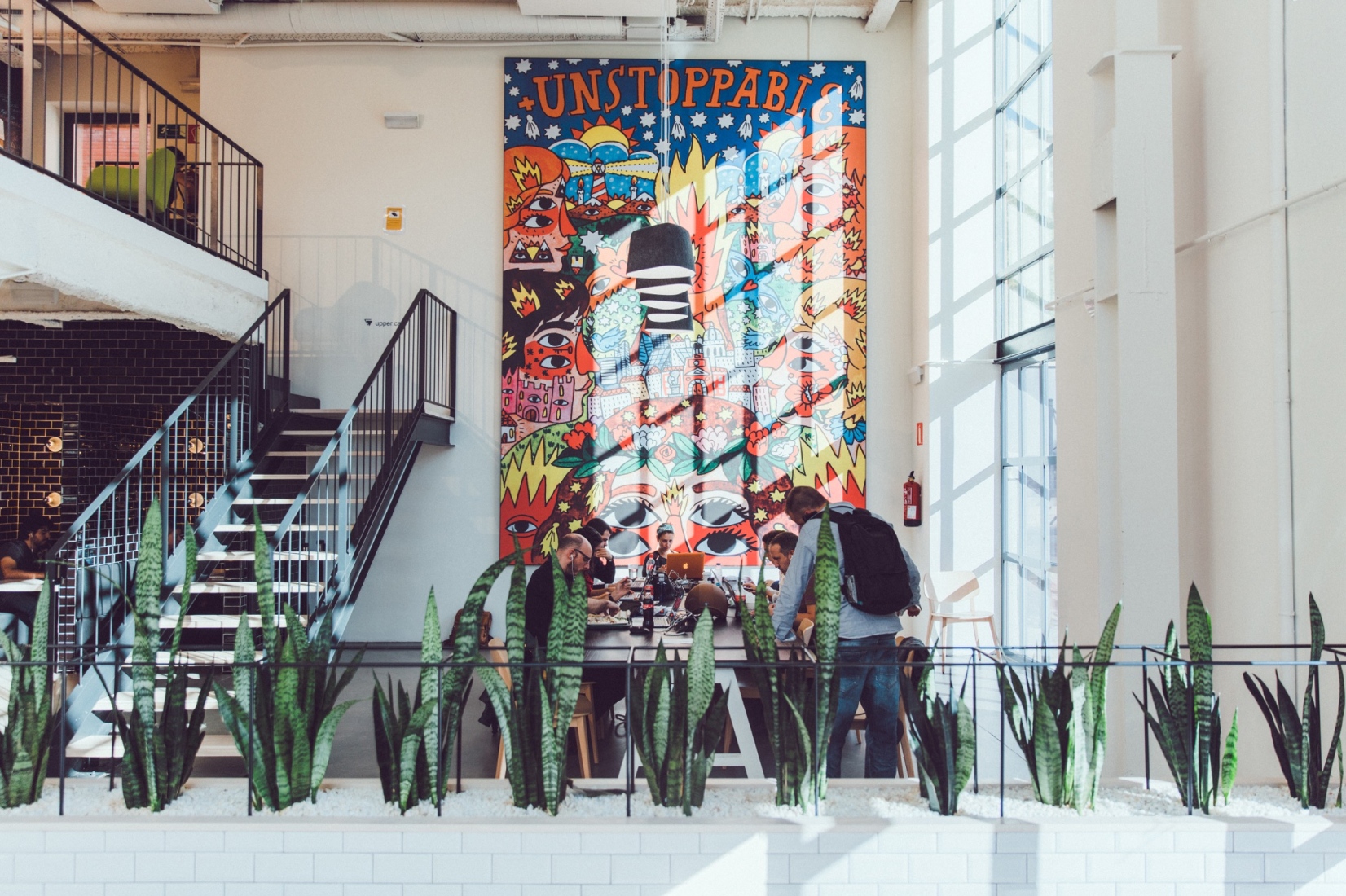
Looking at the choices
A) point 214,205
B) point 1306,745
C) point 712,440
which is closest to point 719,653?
point 1306,745

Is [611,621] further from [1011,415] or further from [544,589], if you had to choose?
[1011,415]

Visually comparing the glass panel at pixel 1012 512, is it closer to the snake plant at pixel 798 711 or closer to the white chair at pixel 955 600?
the white chair at pixel 955 600

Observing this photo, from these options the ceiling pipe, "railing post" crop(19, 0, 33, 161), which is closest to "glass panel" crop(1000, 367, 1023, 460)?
the ceiling pipe

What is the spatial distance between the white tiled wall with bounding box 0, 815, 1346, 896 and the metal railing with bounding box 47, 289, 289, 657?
2.54 m

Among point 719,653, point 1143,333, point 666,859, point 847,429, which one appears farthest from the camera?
point 847,429

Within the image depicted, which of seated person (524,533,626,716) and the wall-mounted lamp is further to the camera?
the wall-mounted lamp

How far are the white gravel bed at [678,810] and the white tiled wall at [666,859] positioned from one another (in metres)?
0.06

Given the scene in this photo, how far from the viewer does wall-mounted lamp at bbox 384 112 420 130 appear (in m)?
7.59

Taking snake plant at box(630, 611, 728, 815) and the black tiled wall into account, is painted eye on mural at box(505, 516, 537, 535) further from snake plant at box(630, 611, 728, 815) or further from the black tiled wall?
snake plant at box(630, 611, 728, 815)

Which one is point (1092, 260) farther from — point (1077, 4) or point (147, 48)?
point (147, 48)

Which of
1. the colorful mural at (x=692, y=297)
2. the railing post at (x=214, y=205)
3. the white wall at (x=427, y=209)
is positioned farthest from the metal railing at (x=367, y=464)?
the railing post at (x=214, y=205)

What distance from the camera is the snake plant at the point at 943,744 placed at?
1970mm

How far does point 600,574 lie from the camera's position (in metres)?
5.82

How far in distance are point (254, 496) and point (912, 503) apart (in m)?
5.08
